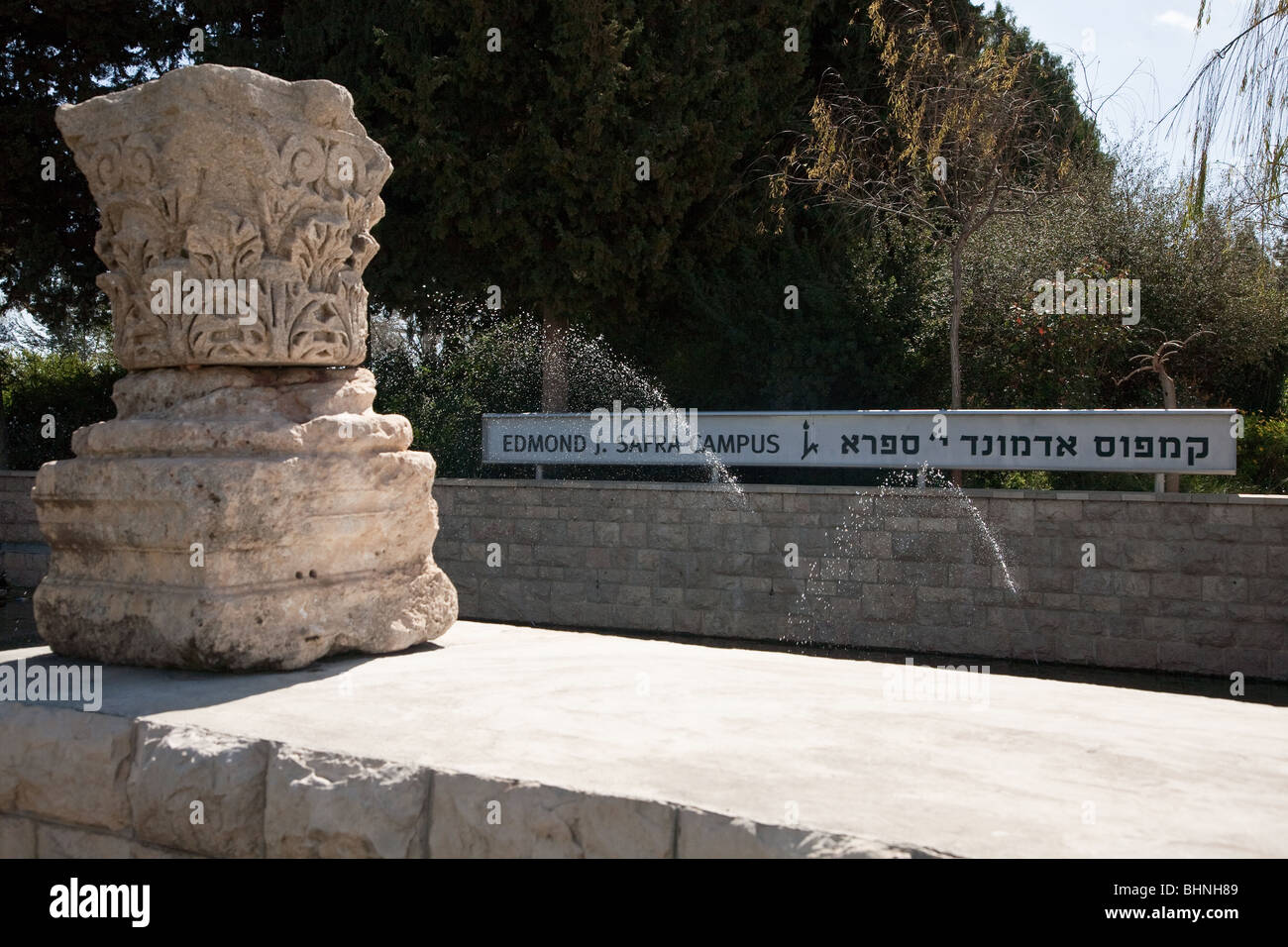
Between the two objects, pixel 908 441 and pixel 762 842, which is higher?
pixel 908 441

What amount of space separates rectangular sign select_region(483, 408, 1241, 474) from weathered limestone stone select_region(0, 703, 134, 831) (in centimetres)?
740

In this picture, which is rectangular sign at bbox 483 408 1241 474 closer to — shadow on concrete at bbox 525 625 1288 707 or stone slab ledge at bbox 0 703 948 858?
shadow on concrete at bbox 525 625 1288 707

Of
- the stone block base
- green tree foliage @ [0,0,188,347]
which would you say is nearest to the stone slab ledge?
the stone block base

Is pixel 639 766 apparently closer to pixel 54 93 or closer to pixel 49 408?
pixel 54 93

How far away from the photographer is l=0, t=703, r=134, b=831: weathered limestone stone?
334cm

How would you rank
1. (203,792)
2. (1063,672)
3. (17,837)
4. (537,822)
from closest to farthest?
(537,822), (203,792), (17,837), (1063,672)

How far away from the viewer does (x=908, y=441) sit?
9.72m

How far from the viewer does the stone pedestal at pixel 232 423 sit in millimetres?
4012

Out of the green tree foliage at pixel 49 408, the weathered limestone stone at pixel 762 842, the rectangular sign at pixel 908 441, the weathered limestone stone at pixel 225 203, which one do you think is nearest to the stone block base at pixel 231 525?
the weathered limestone stone at pixel 225 203

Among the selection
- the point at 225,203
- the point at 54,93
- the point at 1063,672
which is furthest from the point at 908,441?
the point at 54,93

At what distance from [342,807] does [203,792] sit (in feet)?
1.54

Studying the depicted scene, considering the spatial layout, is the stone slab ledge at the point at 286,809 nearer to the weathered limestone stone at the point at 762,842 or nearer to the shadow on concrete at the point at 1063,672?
the weathered limestone stone at the point at 762,842
